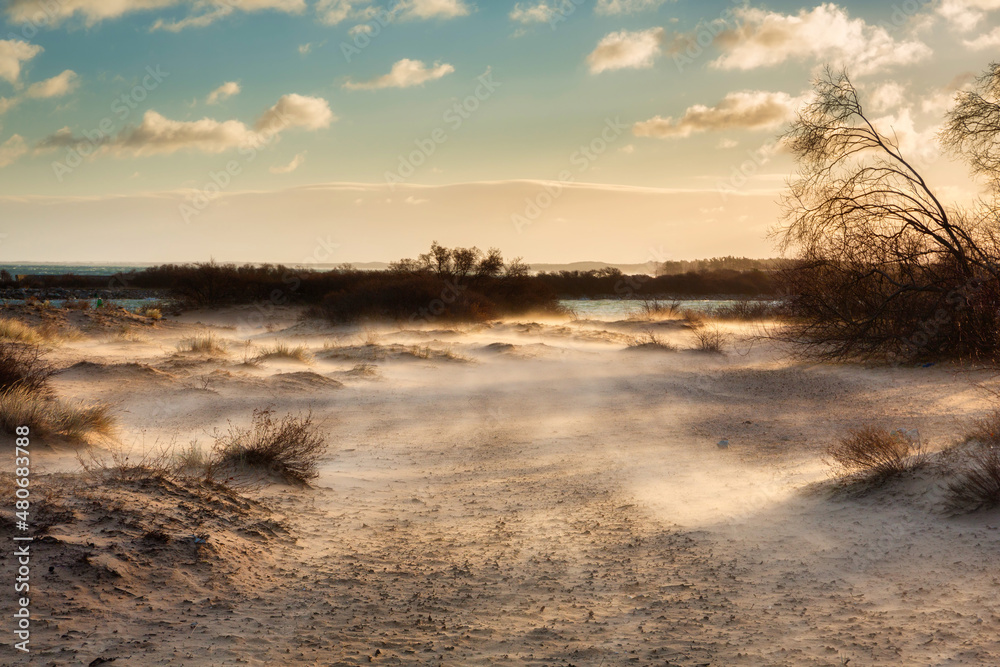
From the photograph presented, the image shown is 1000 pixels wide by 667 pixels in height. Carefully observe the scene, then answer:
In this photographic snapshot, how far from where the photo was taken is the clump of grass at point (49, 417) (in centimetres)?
745

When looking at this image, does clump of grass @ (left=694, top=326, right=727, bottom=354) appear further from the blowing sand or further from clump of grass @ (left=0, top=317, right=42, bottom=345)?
clump of grass @ (left=0, top=317, right=42, bottom=345)

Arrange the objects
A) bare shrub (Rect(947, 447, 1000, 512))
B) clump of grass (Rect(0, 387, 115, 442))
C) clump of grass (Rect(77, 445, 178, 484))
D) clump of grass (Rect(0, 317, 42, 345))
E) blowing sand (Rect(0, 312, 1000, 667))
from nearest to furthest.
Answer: blowing sand (Rect(0, 312, 1000, 667))
bare shrub (Rect(947, 447, 1000, 512))
clump of grass (Rect(77, 445, 178, 484))
clump of grass (Rect(0, 387, 115, 442))
clump of grass (Rect(0, 317, 42, 345))

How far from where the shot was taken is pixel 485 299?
33.2 metres

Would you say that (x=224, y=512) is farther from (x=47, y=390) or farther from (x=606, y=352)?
(x=606, y=352)

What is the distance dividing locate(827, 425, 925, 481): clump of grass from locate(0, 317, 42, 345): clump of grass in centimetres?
1687

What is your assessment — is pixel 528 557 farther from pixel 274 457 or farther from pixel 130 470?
pixel 130 470

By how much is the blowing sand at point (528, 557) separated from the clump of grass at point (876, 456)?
0.29m

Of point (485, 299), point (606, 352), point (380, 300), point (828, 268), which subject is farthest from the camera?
point (485, 299)

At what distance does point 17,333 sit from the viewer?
1688 centimetres

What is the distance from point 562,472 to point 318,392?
24.1 feet

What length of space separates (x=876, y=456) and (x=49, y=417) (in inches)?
356

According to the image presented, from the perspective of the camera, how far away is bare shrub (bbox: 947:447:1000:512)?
553cm

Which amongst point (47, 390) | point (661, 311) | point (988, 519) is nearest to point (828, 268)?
point (988, 519)

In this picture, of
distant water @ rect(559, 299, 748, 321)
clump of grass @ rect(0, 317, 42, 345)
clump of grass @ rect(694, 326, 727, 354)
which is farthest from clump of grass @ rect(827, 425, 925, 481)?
distant water @ rect(559, 299, 748, 321)
